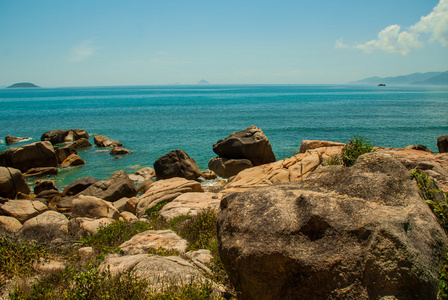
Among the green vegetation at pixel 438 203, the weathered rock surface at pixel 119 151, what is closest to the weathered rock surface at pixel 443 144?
the green vegetation at pixel 438 203

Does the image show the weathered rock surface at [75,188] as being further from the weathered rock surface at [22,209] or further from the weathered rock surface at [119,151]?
the weathered rock surface at [119,151]

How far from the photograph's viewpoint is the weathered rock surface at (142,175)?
2622 cm

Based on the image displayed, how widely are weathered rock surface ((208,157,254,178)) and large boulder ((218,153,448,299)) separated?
62.6 feet

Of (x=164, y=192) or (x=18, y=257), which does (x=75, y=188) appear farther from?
(x=18, y=257)

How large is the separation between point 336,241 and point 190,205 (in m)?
8.84

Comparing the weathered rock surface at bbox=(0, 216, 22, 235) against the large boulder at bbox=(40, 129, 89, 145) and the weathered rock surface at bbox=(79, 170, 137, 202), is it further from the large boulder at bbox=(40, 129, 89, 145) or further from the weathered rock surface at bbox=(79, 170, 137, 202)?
the large boulder at bbox=(40, 129, 89, 145)

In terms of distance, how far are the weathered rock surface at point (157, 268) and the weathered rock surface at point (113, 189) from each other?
13366 mm

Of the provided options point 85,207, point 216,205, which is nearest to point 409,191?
→ point 216,205

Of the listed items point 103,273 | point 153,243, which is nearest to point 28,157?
point 153,243

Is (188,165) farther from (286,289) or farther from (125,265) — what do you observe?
(286,289)

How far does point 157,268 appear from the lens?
6551mm

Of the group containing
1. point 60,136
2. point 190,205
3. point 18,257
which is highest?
point 18,257

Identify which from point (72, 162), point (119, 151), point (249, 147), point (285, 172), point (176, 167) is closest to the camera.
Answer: point (285, 172)

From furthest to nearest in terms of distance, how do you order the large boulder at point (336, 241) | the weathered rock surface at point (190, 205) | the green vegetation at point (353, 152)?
the green vegetation at point (353, 152) → the weathered rock surface at point (190, 205) → the large boulder at point (336, 241)
